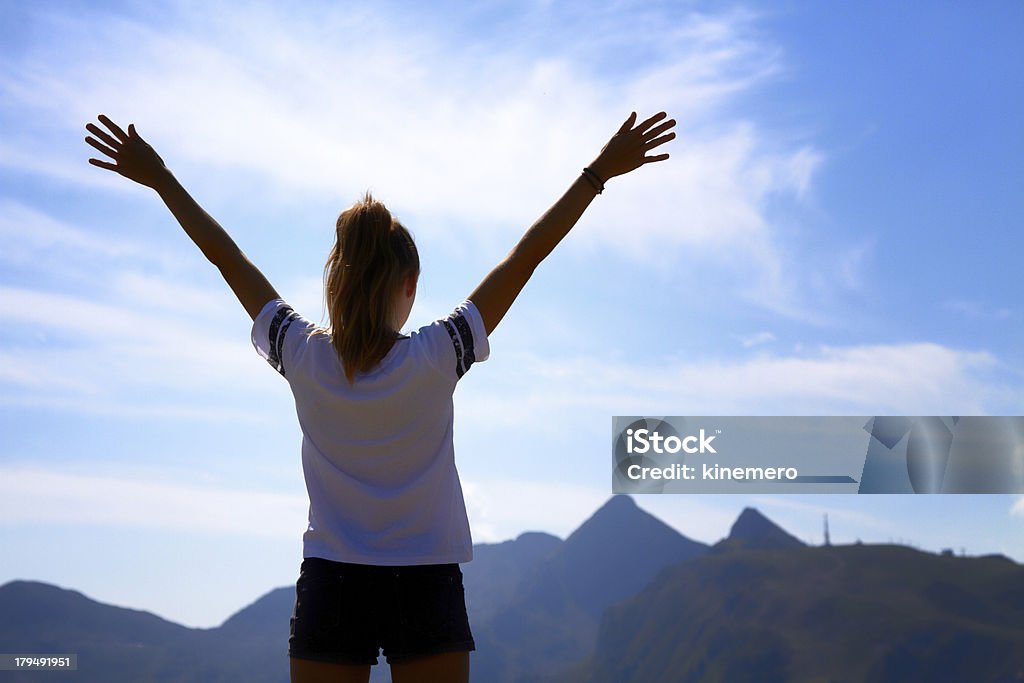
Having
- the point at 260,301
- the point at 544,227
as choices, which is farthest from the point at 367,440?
the point at 544,227

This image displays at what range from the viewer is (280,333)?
2986 mm

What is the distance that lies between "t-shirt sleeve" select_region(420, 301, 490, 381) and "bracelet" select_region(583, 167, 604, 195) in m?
0.70

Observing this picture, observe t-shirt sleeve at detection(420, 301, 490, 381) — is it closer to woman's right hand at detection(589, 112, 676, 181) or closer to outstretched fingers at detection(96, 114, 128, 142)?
woman's right hand at detection(589, 112, 676, 181)

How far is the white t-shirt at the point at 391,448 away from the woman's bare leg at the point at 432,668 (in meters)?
0.28

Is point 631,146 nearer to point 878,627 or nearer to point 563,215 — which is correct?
point 563,215

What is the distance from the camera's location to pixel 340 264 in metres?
2.91

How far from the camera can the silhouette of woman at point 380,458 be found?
2773mm

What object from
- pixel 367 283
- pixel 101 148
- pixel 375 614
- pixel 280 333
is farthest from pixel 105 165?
pixel 375 614

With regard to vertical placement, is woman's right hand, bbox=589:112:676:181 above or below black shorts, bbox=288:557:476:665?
above

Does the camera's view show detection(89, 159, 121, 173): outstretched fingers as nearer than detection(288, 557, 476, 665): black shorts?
No

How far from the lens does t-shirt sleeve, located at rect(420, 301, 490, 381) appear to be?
112 inches

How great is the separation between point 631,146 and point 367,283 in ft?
3.83


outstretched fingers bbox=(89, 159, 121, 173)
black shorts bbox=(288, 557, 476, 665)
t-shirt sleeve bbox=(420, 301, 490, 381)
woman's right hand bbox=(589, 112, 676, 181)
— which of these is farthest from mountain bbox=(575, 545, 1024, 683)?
outstretched fingers bbox=(89, 159, 121, 173)

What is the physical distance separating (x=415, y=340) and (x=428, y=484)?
0.44m
